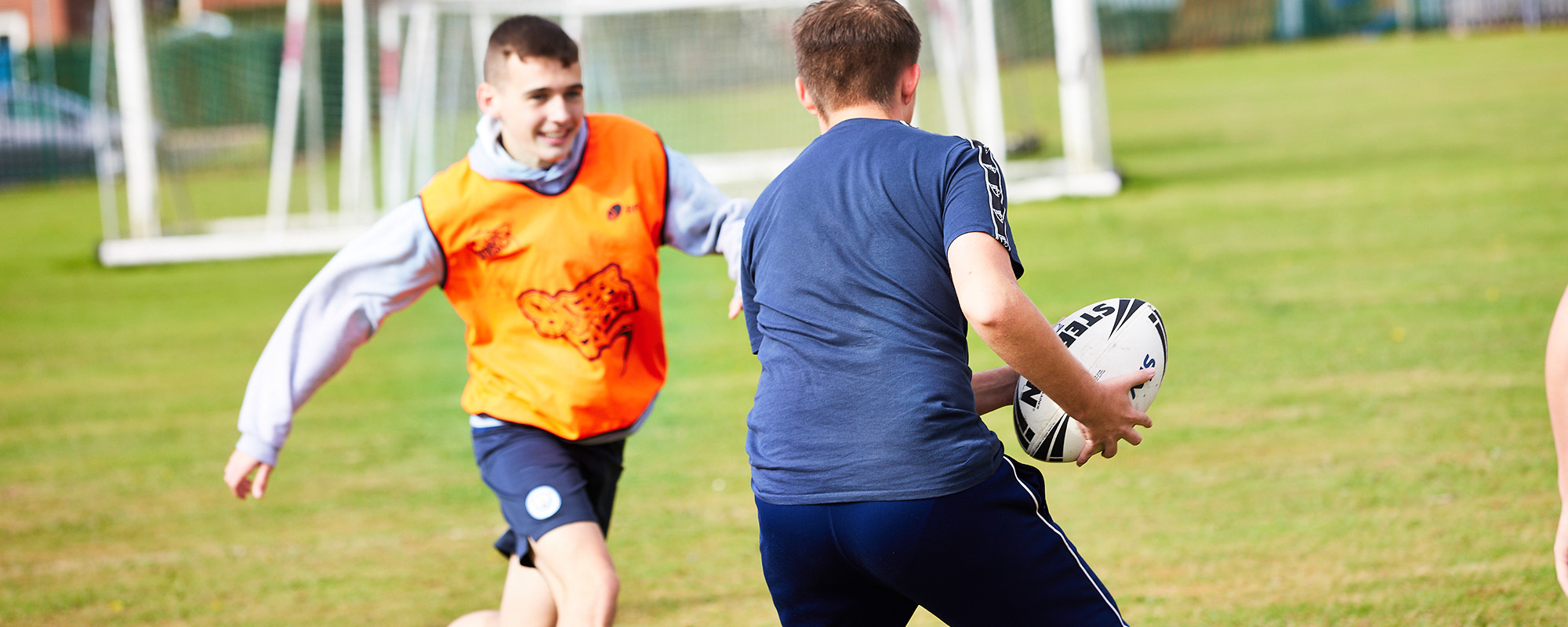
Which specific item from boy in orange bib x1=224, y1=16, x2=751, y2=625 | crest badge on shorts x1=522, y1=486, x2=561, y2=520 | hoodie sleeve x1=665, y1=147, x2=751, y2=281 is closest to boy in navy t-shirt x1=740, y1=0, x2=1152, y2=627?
crest badge on shorts x1=522, y1=486, x2=561, y2=520

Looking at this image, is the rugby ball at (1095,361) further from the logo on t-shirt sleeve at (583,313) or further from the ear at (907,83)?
the logo on t-shirt sleeve at (583,313)

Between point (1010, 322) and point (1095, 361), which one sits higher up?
point (1010, 322)

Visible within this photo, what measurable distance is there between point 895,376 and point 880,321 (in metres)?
0.10

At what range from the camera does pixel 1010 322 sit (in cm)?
218

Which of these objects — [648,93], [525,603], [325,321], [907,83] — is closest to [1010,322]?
[907,83]

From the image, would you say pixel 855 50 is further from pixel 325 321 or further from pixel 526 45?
pixel 325 321

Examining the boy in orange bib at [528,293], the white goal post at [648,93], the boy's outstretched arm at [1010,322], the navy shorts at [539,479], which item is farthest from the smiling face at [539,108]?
the white goal post at [648,93]

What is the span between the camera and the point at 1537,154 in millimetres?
13008

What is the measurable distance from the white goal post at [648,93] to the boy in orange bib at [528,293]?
1037 centimetres

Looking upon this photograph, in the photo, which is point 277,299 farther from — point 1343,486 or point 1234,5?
point 1234,5

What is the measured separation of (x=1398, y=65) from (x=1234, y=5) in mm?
13365

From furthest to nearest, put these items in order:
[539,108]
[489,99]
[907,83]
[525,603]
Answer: [489,99]
[539,108]
[525,603]
[907,83]

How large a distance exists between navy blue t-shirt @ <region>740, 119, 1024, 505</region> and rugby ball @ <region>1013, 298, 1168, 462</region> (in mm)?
435

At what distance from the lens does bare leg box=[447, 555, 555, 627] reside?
3434mm
